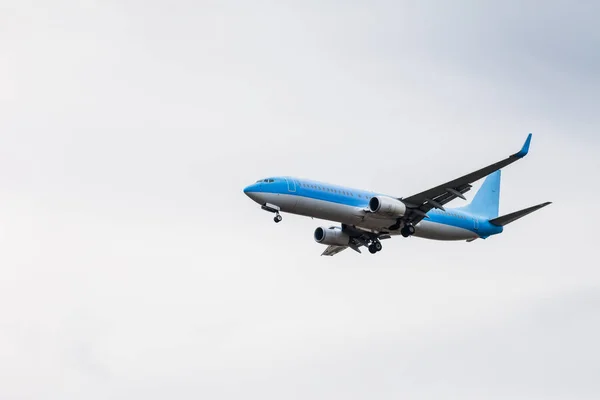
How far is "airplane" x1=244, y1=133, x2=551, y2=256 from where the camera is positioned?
204 ft

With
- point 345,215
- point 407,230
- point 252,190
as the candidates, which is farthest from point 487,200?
point 252,190

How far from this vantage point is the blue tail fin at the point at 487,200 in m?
76.9

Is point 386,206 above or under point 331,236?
under

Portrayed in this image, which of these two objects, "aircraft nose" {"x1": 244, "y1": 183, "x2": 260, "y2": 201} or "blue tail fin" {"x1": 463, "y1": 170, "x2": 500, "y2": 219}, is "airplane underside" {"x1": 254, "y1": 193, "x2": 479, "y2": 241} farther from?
"blue tail fin" {"x1": 463, "y1": 170, "x2": 500, "y2": 219}

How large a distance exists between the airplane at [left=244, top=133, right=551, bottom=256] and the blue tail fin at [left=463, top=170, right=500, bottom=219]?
12 cm

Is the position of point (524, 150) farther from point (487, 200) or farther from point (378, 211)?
point (487, 200)

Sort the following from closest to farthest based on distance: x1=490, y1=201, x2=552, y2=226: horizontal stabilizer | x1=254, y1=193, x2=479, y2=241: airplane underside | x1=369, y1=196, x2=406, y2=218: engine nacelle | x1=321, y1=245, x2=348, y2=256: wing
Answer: x1=254, y1=193, x2=479, y2=241: airplane underside < x1=369, y1=196, x2=406, y2=218: engine nacelle < x1=490, y1=201, x2=552, y2=226: horizontal stabilizer < x1=321, y1=245, x2=348, y2=256: wing

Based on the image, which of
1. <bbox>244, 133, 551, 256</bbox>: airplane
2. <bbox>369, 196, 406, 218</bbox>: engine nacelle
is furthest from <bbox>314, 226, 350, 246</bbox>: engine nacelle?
<bbox>369, 196, 406, 218</bbox>: engine nacelle

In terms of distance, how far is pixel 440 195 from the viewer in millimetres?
65875

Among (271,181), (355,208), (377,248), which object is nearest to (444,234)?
(377,248)

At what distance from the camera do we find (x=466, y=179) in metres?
63.4

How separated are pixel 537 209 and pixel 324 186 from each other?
46.7ft

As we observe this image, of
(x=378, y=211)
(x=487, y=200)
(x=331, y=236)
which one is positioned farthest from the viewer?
(x=487, y=200)

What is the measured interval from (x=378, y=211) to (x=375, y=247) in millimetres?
7490
